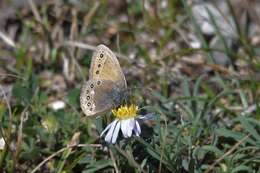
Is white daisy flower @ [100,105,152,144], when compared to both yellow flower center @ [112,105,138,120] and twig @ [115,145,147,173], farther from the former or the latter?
twig @ [115,145,147,173]

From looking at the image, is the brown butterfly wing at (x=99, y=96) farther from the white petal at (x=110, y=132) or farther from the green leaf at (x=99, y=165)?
the green leaf at (x=99, y=165)

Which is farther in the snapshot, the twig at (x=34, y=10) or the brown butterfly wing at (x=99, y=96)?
the twig at (x=34, y=10)

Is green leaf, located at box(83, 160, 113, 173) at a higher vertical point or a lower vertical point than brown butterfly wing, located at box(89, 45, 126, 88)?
lower

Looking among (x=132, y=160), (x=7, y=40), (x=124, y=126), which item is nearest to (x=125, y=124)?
(x=124, y=126)

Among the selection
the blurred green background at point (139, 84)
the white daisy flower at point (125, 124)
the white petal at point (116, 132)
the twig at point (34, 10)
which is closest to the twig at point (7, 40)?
the blurred green background at point (139, 84)

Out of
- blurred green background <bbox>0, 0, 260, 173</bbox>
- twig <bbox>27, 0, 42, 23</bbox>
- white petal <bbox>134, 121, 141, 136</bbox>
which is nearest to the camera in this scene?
white petal <bbox>134, 121, 141, 136</bbox>

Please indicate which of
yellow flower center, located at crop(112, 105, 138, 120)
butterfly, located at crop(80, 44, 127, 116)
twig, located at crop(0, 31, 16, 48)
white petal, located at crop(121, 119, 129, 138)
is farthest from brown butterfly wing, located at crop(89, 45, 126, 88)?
twig, located at crop(0, 31, 16, 48)
